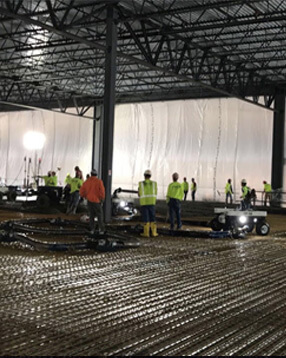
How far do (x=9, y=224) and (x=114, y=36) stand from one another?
908 cm

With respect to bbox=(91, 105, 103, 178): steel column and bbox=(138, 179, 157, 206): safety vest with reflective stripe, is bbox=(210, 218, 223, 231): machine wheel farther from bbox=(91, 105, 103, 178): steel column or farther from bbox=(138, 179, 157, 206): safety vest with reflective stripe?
bbox=(91, 105, 103, 178): steel column

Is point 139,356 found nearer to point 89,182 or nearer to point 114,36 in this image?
point 89,182

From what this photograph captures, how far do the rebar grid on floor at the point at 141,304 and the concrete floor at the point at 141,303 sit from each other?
11mm

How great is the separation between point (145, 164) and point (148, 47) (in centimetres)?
1633

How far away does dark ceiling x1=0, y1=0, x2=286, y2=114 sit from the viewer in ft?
63.5

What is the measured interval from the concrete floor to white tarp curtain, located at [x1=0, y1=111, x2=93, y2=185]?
96.4 feet

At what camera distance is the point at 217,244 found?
1324cm

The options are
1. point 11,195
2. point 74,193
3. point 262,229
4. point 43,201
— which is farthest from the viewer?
point 11,195

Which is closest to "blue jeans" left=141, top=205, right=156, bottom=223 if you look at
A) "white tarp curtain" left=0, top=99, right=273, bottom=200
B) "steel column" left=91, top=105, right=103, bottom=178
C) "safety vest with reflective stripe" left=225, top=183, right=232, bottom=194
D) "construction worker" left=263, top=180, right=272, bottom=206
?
"safety vest with reflective stripe" left=225, top=183, right=232, bottom=194

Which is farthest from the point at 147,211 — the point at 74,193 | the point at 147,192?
the point at 74,193

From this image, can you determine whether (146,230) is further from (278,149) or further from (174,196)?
(278,149)

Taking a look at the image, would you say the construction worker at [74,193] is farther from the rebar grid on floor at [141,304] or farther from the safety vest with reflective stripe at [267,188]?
the safety vest with reflective stripe at [267,188]

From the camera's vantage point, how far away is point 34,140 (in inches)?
1658

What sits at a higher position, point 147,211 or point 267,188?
point 267,188
